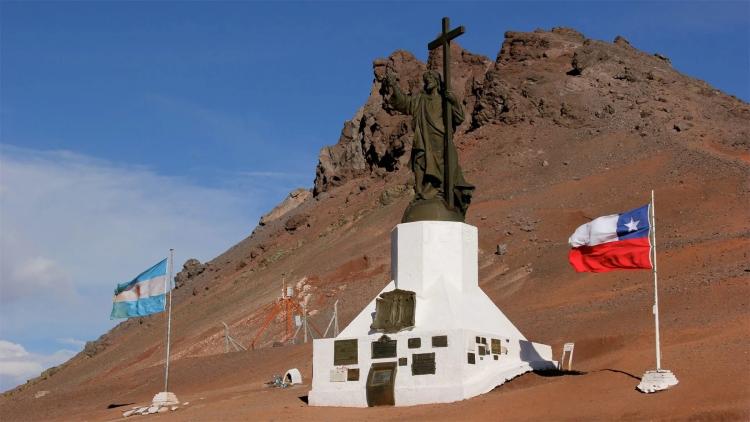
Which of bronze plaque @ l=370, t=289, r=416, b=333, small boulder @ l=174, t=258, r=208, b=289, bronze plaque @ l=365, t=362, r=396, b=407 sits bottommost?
bronze plaque @ l=365, t=362, r=396, b=407

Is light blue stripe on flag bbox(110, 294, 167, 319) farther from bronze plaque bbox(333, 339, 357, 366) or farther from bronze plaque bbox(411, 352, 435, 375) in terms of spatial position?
bronze plaque bbox(411, 352, 435, 375)

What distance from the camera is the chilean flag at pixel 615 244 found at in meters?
19.6

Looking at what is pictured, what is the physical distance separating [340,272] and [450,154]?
36.1 meters

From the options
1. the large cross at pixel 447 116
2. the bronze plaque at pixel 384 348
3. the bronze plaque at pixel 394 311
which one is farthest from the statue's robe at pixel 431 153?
the bronze plaque at pixel 384 348

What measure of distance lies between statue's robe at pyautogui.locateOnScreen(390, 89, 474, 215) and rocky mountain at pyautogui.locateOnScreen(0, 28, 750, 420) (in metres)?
A: 4.46

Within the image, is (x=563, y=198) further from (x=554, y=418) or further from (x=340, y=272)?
(x=554, y=418)

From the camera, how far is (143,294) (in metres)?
27.6

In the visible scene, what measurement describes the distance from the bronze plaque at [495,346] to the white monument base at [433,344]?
20 mm

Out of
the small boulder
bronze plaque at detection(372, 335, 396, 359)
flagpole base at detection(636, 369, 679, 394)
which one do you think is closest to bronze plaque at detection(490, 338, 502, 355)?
bronze plaque at detection(372, 335, 396, 359)

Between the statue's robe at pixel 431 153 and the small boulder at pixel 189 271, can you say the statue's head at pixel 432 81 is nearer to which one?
the statue's robe at pixel 431 153

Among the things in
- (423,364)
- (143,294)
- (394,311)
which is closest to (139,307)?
(143,294)

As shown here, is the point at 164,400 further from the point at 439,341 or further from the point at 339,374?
the point at 439,341

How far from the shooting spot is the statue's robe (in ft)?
76.5

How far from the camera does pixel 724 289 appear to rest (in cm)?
3136
